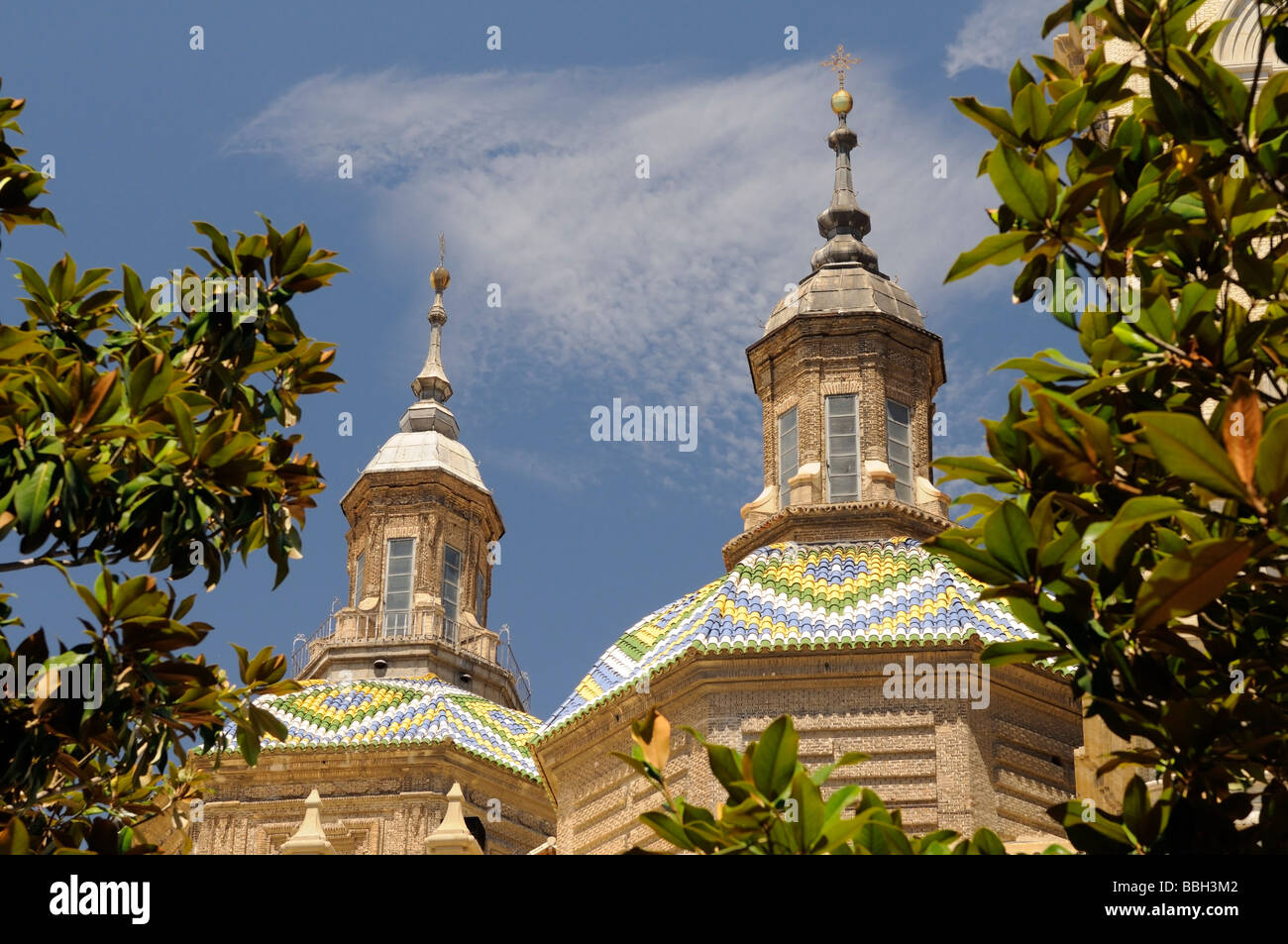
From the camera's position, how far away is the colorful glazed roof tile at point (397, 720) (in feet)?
93.2

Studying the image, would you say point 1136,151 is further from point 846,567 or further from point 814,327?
point 814,327

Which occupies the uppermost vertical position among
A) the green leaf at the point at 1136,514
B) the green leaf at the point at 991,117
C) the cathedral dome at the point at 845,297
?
the cathedral dome at the point at 845,297

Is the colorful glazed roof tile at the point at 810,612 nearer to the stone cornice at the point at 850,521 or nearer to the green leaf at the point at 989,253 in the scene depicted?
the stone cornice at the point at 850,521

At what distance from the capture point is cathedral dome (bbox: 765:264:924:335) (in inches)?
983

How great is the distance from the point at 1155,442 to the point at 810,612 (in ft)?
52.1

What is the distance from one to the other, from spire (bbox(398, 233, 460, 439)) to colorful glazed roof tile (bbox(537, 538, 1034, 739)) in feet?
44.7

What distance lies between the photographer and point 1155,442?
481 cm

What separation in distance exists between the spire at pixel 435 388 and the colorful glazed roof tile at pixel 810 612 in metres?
13.6

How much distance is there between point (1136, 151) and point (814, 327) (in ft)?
59.8

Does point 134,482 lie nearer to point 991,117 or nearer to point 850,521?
point 991,117

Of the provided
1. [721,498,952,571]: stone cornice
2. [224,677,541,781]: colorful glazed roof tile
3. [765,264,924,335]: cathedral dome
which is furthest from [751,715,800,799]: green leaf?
[224,677,541,781]: colorful glazed roof tile

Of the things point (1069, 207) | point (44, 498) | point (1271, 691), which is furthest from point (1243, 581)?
point (44, 498)

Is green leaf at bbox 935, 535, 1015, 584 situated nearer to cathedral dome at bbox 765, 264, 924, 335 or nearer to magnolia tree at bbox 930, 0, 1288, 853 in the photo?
magnolia tree at bbox 930, 0, 1288, 853

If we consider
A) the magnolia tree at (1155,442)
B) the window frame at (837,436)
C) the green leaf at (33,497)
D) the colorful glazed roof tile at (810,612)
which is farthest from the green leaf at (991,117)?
the window frame at (837,436)
